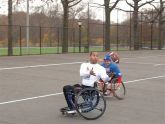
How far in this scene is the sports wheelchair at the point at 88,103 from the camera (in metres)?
8.65

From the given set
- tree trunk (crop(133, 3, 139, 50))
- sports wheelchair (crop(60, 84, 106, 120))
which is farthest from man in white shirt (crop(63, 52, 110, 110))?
tree trunk (crop(133, 3, 139, 50))

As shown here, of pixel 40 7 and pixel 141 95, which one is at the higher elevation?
pixel 40 7

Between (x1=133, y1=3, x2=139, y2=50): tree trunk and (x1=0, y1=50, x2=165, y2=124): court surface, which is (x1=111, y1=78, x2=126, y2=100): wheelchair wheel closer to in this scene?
(x1=0, y1=50, x2=165, y2=124): court surface

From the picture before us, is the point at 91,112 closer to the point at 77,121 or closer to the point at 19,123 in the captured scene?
the point at 77,121

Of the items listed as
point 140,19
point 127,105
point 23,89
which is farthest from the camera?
point 140,19

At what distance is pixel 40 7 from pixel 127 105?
33199mm

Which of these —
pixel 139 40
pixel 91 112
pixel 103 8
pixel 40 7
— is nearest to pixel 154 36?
pixel 139 40

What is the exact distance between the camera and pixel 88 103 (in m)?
8.75

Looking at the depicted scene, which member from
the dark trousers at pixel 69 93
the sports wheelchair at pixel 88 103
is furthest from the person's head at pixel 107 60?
the dark trousers at pixel 69 93

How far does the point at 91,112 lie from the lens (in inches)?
349

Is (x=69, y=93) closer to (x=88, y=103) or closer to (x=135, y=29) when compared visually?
(x=88, y=103)

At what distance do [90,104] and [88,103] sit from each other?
0.05m

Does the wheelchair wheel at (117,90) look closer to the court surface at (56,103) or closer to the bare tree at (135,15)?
the court surface at (56,103)

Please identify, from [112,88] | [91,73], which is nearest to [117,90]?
[112,88]
